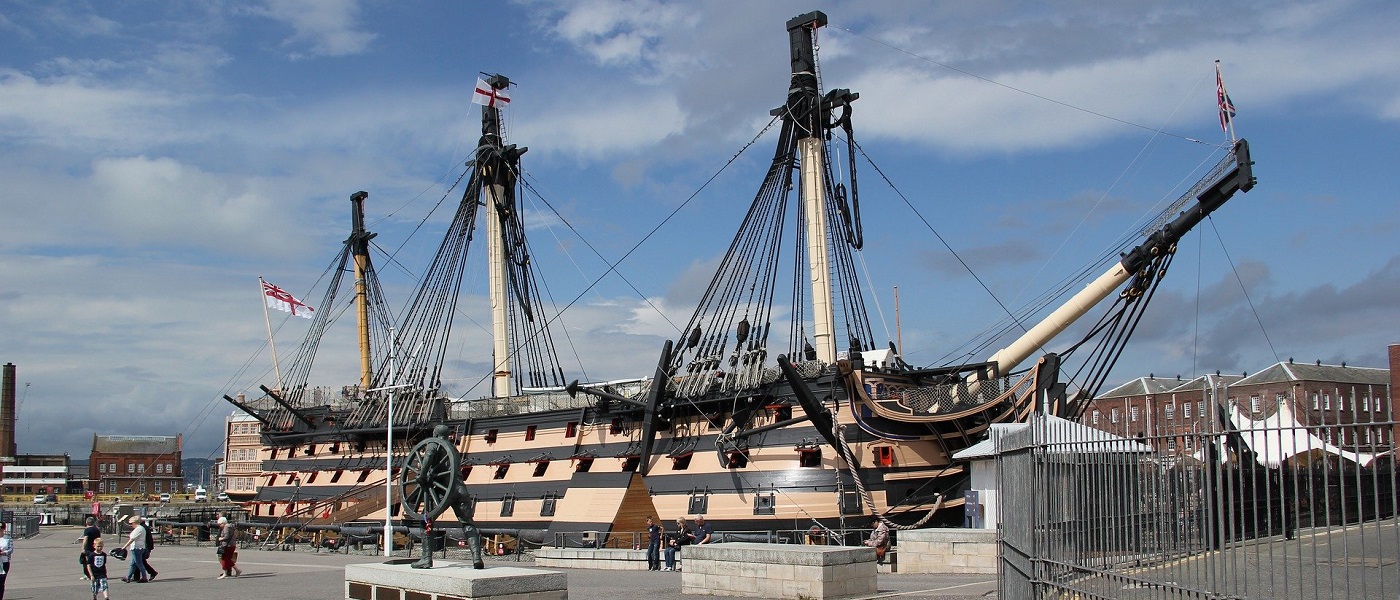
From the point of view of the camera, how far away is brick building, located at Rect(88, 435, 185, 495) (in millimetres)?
108375

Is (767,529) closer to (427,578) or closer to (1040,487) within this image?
(427,578)

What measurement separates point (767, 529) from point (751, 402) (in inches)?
143

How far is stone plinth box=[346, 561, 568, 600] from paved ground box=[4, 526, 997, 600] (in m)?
3.80

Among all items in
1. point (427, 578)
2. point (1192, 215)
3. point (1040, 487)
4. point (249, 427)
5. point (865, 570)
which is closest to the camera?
point (1040, 487)

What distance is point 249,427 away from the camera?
4018 inches

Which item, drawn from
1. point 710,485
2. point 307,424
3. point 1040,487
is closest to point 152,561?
point 710,485

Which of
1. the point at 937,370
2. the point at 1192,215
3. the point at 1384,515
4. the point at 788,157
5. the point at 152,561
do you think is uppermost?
the point at 788,157

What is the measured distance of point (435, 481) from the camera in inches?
594

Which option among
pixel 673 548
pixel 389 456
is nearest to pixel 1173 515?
pixel 673 548

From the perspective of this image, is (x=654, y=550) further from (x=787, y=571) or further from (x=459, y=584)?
Result: (x=459, y=584)

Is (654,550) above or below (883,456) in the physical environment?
below

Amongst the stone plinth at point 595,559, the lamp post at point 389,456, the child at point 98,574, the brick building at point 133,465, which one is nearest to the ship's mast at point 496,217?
the lamp post at point 389,456

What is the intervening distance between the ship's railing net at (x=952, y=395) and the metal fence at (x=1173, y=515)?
17.3 metres

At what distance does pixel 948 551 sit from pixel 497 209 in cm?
2886
